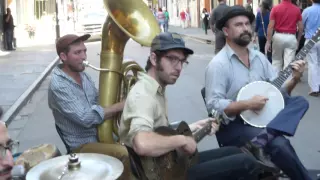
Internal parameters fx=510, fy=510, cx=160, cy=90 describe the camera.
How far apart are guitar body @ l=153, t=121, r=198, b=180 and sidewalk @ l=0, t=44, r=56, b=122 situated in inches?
208

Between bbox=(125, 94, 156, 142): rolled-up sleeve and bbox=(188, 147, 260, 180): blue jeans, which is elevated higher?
bbox=(125, 94, 156, 142): rolled-up sleeve

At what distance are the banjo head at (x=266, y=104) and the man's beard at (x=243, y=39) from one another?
0.36 m

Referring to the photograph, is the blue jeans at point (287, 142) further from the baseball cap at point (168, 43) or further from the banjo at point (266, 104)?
the baseball cap at point (168, 43)

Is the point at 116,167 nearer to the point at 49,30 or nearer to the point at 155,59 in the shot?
the point at 155,59

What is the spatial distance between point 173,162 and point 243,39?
1277mm

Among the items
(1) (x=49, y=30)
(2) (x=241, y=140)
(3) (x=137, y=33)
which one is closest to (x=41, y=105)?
(3) (x=137, y=33)

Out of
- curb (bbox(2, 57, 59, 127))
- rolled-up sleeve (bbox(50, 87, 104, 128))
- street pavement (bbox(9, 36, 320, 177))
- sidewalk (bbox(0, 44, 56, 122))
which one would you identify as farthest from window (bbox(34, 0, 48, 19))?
rolled-up sleeve (bbox(50, 87, 104, 128))

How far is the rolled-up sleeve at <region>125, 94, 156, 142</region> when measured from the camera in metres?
2.61

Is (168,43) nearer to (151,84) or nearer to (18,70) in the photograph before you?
(151,84)

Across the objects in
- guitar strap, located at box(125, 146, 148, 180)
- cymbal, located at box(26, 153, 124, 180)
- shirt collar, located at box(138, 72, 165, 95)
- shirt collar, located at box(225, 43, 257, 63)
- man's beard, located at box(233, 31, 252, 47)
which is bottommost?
guitar strap, located at box(125, 146, 148, 180)

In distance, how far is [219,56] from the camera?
3.69 metres

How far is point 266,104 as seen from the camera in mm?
3385

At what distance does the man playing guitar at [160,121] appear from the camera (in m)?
2.60

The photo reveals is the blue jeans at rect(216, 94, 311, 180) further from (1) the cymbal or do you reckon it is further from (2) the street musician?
(1) the cymbal
